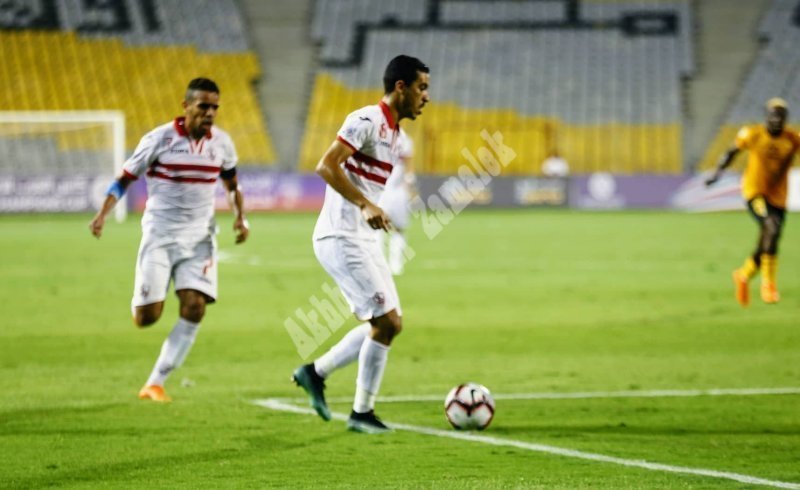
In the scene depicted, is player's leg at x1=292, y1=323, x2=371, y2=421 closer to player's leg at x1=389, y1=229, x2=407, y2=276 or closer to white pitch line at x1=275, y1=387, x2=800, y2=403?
white pitch line at x1=275, y1=387, x2=800, y2=403

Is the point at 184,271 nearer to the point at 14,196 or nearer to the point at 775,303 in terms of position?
the point at 775,303

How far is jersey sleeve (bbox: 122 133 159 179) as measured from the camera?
31.1 ft

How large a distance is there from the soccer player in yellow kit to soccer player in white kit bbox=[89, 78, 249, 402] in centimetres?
771

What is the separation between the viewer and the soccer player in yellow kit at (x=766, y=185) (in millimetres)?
15391

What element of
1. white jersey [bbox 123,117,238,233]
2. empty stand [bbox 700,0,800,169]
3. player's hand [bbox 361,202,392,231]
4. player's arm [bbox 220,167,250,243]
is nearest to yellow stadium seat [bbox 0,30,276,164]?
empty stand [bbox 700,0,800,169]

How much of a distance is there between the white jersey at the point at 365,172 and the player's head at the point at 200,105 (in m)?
1.62

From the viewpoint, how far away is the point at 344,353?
8.36 metres

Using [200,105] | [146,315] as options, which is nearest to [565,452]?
[146,315]

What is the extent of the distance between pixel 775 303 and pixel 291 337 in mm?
6000

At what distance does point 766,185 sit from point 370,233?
8.81 metres

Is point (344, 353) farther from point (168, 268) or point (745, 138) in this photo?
→ point (745, 138)

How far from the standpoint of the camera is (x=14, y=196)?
117 feet

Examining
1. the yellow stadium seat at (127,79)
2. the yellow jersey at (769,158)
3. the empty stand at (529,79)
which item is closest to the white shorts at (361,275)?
the yellow jersey at (769,158)

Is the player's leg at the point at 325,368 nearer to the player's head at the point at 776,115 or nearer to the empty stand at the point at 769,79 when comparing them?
the player's head at the point at 776,115
